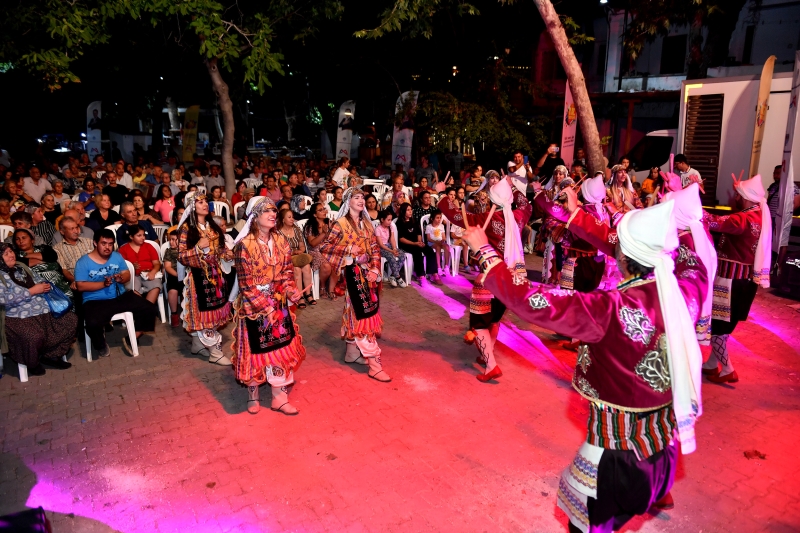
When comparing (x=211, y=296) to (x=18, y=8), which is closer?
(x=211, y=296)

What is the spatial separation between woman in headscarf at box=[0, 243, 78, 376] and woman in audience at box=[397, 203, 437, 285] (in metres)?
5.09

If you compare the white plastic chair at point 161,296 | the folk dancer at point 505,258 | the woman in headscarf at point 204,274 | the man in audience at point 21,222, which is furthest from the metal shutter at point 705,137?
the man in audience at point 21,222

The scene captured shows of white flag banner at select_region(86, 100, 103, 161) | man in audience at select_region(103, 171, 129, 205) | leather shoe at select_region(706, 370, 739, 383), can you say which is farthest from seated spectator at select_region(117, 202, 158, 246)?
white flag banner at select_region(86, 100, 103, 161)

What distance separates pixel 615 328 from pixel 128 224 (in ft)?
21.4

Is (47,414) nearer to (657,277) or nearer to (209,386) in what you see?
(209,386)

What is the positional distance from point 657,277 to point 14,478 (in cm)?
455

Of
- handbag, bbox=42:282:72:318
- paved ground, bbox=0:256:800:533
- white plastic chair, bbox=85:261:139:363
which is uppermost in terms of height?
handbag, bbox=42:282:72:318

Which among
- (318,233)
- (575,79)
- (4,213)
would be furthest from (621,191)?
(4,213)

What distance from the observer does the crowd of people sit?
2.75m

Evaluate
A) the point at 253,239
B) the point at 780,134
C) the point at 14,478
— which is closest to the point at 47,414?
the point at 14,478

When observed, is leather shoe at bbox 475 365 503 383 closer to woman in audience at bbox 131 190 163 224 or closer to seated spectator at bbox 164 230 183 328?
seated spectator at bbox 164 230 183 328

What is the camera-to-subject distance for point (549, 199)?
6.04 meters

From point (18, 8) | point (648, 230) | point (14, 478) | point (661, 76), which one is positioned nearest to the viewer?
point (648, 230)

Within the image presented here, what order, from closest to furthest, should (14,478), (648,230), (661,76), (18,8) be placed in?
(648,230) → (14,478) → (18,8) → (661,76)
